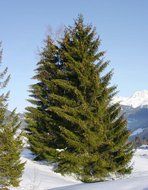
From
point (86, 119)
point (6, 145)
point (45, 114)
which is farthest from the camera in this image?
point (45, 114)

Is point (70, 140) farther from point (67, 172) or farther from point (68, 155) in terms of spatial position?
point (67, 172)

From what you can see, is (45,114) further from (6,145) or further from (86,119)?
(6,145)

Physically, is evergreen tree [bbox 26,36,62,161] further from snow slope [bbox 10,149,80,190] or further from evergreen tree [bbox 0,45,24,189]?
evergreen tree [bbox 0,45,24,189]

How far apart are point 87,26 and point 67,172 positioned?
10540mm

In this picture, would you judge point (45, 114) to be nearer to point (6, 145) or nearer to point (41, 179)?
point (41, 179)

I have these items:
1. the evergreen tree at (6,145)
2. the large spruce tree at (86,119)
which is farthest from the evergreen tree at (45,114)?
the evergreen tree at (6,145)

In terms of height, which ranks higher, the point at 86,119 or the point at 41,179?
the point at 86,119

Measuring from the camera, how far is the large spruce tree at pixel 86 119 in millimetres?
25953

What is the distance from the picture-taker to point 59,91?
29.8 meters

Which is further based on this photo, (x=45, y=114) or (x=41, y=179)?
(x=45, y=114)

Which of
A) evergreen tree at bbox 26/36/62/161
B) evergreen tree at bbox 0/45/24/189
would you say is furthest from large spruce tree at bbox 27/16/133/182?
evergreen tree at bbox 0/45/24/189

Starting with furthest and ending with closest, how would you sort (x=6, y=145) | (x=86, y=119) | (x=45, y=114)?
1. (x=45, y=114)
2. (x=86, y=119)
3. (x=6, y=145)

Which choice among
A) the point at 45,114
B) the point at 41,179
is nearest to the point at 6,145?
the point at 41,179

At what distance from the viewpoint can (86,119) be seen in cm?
2625
